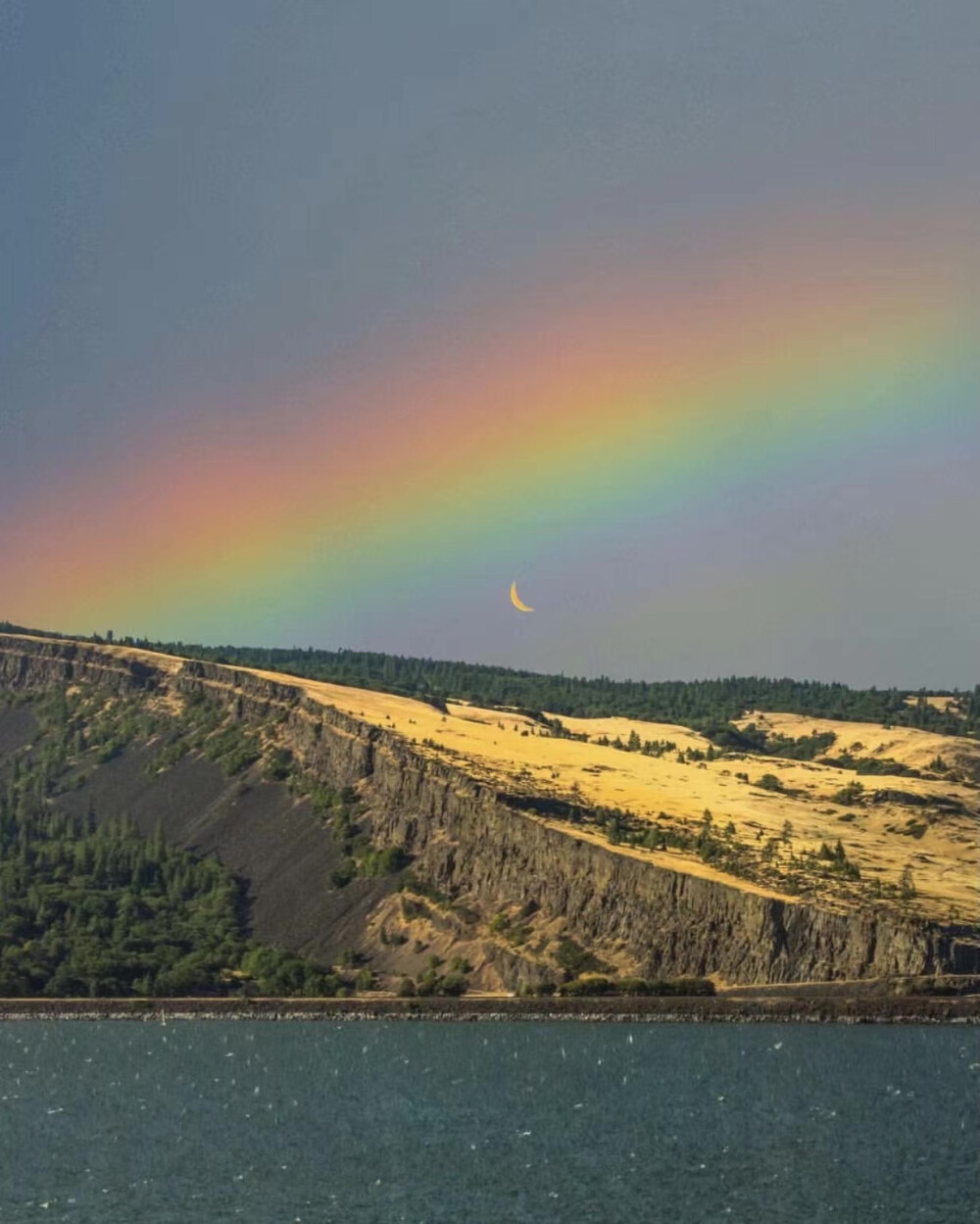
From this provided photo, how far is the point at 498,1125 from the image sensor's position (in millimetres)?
103938

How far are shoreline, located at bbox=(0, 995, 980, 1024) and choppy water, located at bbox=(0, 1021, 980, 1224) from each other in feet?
12.9

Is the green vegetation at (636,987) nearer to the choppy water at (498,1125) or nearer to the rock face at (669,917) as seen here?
the rock face at (669,917)

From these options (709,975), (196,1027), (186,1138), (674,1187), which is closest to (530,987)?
(709,975)

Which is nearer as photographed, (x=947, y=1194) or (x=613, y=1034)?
(x=947, y=1194)

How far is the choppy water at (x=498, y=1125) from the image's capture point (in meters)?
81.1

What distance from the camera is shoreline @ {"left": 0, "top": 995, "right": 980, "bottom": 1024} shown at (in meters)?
152

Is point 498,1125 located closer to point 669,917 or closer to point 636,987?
point 636,987

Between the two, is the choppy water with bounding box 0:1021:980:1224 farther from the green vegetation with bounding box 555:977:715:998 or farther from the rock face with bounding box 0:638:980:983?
the rock face with bounding box 0:638:980:983

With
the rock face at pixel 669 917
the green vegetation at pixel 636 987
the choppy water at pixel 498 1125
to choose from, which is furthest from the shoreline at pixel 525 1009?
the choppy water at pixel 498 1125

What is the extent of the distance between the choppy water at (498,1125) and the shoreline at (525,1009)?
12.9 feet

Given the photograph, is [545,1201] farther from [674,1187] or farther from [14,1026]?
[14,1026]

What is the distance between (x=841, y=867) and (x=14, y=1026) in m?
73.0

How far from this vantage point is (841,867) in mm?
185000

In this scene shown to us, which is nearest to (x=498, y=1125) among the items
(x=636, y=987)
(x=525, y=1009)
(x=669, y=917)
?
(x=636, y=987)
